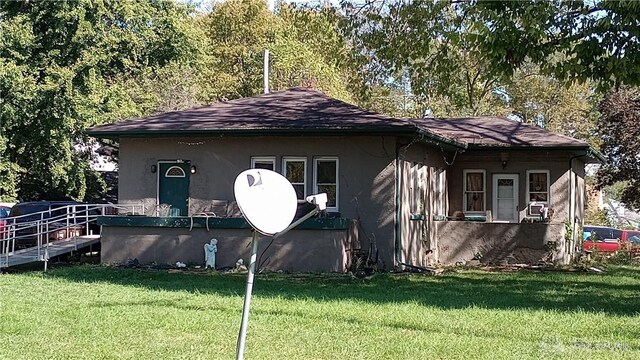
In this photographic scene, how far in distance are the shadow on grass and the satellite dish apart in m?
6.40

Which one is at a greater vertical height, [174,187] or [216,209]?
[174,187]

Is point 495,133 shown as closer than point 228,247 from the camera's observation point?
No

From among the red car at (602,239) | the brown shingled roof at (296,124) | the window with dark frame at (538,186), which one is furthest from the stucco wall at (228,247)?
the red car at (602,239)

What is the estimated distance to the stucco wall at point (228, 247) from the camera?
1636 centimetres

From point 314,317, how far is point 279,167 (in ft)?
26.2

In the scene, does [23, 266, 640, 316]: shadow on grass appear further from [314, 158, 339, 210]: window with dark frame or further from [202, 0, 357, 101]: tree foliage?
[202, 0, 357, 101]: tree foliage

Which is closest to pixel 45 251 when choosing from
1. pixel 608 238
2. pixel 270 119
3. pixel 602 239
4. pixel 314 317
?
pixel 270 119

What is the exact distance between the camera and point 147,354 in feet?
25.7

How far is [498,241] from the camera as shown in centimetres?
2036

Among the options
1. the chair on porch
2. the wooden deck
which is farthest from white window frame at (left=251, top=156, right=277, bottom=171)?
the wooden deck

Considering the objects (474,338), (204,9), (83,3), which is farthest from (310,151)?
(204,9)

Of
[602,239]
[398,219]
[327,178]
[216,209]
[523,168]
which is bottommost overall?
[602,239]

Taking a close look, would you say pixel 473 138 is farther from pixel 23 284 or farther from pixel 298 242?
pixel 23 284

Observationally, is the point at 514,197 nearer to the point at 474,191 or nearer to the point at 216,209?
the point at 474,191
